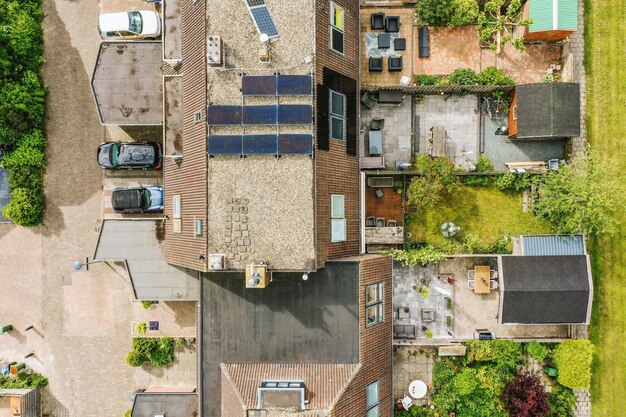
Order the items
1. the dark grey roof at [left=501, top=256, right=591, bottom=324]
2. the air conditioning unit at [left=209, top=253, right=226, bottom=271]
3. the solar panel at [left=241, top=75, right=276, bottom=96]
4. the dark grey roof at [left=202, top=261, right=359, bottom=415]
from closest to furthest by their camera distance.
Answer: the air conditioning unit at [left=209, top=253, right=226, bottom=271]
the solar panel at [left=241, top=75, right=276, bottom=96]
the dark grey roof at [left=202, top=261, right=359, bottom=415]
the dark grey roof at [left=501, top=256, right=591, bottom=324]

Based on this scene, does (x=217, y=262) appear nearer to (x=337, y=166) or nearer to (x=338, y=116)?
(x=337, y=166)

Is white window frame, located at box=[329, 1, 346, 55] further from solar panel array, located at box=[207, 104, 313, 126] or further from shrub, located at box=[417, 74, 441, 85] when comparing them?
shrub, located at box=[417, 74, 441, 85]

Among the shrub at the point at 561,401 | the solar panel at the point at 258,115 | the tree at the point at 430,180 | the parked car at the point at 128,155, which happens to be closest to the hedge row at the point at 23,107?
the parked car at the point at 128,155

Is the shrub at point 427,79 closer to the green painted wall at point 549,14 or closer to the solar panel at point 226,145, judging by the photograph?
the green painted wall at point 549,14

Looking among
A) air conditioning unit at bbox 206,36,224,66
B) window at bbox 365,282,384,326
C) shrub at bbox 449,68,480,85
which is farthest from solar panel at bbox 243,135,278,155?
shrub at bbox 449,68,480,85

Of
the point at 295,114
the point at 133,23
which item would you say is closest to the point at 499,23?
the point at 295,114

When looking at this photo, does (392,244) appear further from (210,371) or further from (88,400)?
(88,400)

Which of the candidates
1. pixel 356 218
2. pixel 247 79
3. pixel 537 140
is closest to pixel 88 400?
pixel 356 218
